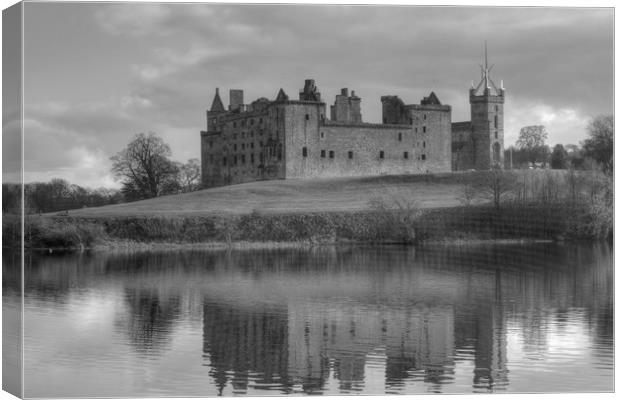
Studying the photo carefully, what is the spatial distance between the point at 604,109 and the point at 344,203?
18460 mm

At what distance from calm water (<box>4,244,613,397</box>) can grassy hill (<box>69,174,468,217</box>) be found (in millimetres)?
5484

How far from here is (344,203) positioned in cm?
3278

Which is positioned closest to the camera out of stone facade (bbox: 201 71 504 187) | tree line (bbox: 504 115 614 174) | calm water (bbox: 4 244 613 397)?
calm water (bbox: 4 244 613 397)

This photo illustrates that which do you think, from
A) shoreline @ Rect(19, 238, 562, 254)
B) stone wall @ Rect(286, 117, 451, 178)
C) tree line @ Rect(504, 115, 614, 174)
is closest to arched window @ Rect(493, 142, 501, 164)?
shoreline @ Rect(19, 238, 562, 254)

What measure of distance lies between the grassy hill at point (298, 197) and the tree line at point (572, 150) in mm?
8120

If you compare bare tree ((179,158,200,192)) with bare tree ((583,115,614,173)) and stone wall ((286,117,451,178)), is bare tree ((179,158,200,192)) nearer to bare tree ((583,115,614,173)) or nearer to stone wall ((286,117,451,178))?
stone wall ((286,117,451,178))

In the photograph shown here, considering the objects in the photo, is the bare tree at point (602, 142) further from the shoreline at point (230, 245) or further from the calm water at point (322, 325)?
the shoreline at point (230, 245)

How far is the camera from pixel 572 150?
17.8 metres

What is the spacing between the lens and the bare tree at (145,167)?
73.9 feet

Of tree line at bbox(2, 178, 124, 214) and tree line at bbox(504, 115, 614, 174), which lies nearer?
tree line at bbox(2, 178, 124, 214)

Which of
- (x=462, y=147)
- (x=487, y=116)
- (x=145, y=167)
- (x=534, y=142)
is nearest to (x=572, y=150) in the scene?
(x=534, y=142)

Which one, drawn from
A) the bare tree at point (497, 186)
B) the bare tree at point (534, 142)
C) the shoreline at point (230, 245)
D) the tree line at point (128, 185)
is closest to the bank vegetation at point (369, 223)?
the bare tree at point (497, 186)

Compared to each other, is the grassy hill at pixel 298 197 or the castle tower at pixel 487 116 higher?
the castle tower at pixel 487 116

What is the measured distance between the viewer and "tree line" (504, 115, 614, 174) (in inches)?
613
